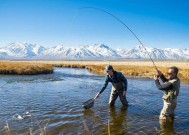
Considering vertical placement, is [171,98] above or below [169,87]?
below

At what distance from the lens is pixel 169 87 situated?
10922 mm

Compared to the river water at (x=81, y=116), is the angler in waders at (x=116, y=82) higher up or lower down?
higher up

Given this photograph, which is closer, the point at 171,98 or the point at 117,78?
the point at 171,98

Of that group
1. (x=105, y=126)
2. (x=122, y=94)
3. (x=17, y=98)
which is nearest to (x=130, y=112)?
(x=122, y=94)

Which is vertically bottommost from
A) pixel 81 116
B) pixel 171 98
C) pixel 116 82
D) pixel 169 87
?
pixel 81 116

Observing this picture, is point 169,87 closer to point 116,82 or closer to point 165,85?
point 165,85

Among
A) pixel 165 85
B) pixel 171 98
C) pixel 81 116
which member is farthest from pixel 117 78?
pixel 165 85

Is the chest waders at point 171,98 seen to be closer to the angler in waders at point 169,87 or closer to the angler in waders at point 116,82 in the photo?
the angler in waders at point 169,87

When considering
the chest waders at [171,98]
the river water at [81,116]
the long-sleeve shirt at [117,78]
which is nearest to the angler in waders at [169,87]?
the chest waders at [171,98]

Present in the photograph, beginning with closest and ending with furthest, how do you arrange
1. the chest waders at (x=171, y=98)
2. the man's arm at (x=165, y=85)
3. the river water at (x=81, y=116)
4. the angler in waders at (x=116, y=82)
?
the man's arm at (x=165, y=85) < the chest waders at (x=171, y=98) < the river water at (x=81, y=116) < the angler in waders at (x=116, y=82)

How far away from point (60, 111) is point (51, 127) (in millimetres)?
3254

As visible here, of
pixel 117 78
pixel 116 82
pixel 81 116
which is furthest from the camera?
pixel 116 82

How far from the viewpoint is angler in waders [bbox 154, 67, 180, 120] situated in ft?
35.7

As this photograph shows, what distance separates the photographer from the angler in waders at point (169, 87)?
1088cm
